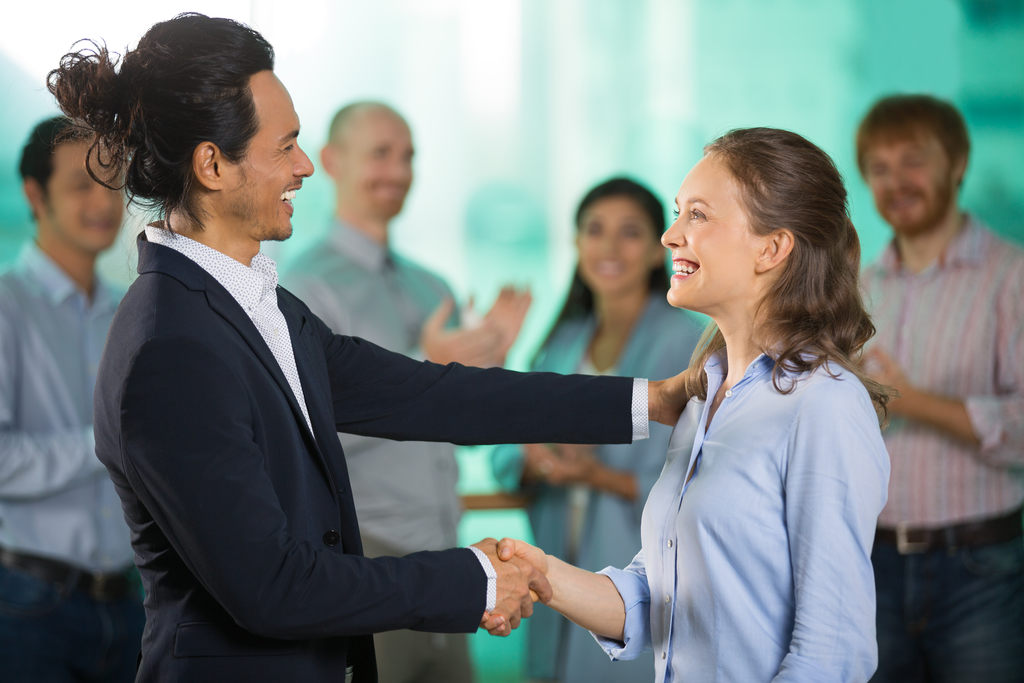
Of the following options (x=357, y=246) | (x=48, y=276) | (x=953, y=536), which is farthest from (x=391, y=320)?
(x=953, y=536)

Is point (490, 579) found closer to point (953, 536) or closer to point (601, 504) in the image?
point (601, 504)

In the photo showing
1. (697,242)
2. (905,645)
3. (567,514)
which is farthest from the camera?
(567,514)

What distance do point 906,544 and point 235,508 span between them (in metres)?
1.94

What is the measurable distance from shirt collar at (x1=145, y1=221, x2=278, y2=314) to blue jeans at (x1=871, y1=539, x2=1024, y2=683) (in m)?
1.90

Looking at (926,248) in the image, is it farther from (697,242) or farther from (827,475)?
(827,475)

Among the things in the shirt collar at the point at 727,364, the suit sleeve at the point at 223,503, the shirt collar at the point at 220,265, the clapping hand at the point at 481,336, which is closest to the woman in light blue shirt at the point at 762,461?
the shirt collar at the point at 727,364

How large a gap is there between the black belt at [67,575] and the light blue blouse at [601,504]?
46.2 inches

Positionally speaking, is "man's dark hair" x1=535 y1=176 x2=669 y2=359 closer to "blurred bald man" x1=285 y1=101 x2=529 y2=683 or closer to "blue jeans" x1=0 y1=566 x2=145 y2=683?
"blurred bald man" x1=285 y1=101 x2=529 y2=683

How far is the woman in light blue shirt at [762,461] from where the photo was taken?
1.32 meters

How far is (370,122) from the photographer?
316 centimetres

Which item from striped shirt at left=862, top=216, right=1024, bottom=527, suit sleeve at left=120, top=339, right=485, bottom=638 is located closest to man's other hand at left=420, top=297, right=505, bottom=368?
striped shirt at left=862, top=216, right=1024, bottom=527

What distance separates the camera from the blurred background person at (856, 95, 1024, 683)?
255 cm

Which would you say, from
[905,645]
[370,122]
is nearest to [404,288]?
[370,122]

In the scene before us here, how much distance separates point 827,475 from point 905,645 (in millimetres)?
1517
